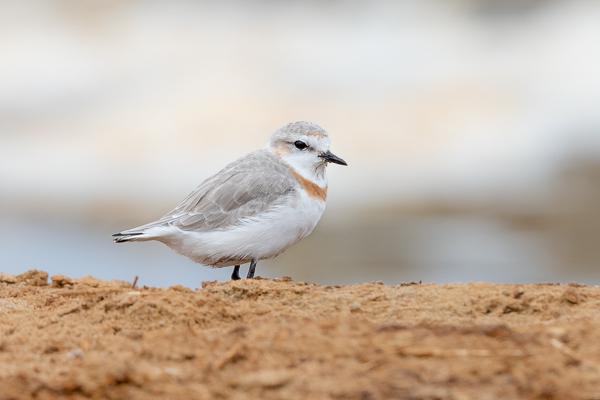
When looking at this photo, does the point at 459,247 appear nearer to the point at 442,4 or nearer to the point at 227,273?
the point at 227,273

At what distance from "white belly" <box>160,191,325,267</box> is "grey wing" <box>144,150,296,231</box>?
0.26 feet

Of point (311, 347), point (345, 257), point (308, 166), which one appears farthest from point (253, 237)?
point (345, 257)

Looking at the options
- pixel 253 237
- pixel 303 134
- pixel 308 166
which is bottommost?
pixel 253 237

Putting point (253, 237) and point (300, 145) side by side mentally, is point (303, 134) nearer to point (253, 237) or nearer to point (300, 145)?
point (300, 145)

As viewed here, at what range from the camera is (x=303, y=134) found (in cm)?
923

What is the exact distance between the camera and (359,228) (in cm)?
1984

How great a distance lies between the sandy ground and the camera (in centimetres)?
437

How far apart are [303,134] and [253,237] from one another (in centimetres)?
118

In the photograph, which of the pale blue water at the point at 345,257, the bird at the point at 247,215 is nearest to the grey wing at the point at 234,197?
the bird at the point at 247,215

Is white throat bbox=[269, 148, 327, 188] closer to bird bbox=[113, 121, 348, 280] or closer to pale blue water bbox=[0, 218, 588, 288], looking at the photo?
bird bbox=[113, 121, 348, 280]

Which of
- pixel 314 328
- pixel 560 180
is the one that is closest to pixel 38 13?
pixel 560 180

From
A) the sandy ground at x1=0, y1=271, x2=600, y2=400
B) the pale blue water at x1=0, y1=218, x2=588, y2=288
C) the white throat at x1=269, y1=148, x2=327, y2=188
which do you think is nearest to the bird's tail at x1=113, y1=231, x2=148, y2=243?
the white throat at x1=269, y1=148, x2=327, y2=188

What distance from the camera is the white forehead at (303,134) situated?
9.22m

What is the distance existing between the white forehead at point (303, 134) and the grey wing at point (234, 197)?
0.32 m
